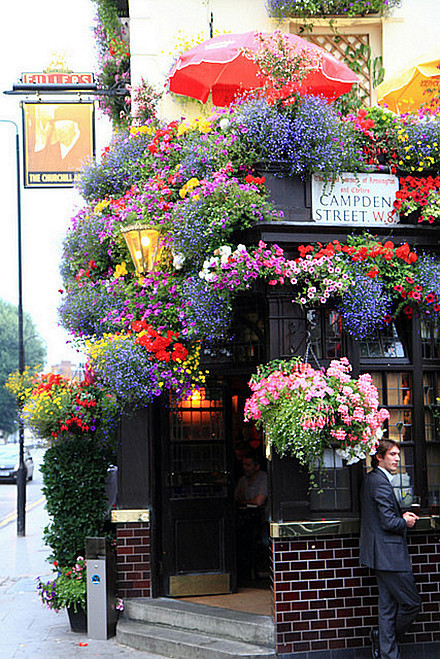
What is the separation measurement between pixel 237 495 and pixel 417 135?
5074 millimetres

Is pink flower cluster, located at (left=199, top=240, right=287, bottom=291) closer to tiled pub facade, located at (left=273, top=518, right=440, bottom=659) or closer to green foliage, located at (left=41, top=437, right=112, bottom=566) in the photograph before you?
tiled pub facade, located at (left=273, top=518, right=440, bottom=659)

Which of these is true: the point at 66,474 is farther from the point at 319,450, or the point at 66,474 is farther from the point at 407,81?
the point at 407,81

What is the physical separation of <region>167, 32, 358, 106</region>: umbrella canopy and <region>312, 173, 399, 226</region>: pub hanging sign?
106 cm

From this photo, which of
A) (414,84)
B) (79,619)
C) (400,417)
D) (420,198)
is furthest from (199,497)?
(414,84)

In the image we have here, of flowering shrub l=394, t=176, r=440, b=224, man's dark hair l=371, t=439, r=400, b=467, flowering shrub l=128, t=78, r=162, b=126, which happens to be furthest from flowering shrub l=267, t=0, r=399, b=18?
man's dark hair l=371, t=439, r=400, b=467

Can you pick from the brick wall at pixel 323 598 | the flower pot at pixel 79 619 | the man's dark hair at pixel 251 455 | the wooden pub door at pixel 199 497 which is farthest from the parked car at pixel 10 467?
the brick wall at pixel 323 598

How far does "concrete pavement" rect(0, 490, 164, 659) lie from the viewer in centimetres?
838

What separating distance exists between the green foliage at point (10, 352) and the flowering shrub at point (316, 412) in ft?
226

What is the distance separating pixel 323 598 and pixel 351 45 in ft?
22.6

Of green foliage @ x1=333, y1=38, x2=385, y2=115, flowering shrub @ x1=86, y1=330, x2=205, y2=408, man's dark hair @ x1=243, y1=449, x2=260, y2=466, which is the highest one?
green foliage @ x1=333, y1=38, x2=385, y2=115

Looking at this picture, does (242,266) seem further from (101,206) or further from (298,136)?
(101,206)

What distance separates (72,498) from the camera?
30.8ft

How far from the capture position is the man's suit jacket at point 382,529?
23.3ft

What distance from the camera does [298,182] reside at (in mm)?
7984
